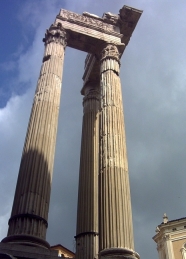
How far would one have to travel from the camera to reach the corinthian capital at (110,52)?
2306 cm

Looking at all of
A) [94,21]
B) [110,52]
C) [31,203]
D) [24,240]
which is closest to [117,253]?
[24,240]

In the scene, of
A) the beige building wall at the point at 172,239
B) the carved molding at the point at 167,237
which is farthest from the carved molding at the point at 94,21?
the carved molding at the point at 167,237

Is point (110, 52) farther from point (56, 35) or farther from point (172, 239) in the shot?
point (172, 239)

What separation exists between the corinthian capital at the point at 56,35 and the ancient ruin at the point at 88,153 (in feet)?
0.23

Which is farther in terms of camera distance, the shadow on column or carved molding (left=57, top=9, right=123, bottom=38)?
carved molding (left=57, top=9, right=123, bottom=38)

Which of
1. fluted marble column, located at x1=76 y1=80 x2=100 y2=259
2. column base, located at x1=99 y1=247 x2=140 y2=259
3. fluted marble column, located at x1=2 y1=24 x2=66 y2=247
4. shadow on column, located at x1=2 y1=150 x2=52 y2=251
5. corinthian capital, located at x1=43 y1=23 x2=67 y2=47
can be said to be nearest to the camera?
column base, located at x1=99 y1=247 x2=140 y2=259

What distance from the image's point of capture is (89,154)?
2272cm

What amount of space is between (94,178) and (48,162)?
5.54 m

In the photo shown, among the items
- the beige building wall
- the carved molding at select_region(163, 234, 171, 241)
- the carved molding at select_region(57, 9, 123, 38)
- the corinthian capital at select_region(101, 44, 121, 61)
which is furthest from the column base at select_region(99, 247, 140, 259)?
the carved molding at select_region(163, 234, 171, 241)

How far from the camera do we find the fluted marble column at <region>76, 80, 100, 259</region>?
60.3 feet

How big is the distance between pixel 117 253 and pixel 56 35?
618 inches

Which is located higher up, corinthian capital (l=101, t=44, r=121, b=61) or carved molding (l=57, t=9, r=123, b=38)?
carved molding (l=57, t=9, r=123, b=38)

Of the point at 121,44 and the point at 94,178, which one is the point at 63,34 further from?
the point at 94,178

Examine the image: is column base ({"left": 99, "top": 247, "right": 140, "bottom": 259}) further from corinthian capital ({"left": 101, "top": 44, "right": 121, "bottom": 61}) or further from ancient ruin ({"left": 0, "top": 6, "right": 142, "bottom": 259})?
corinthian capital ({"left": 101, "top": 44, "right": 121, "bottom": 61})
